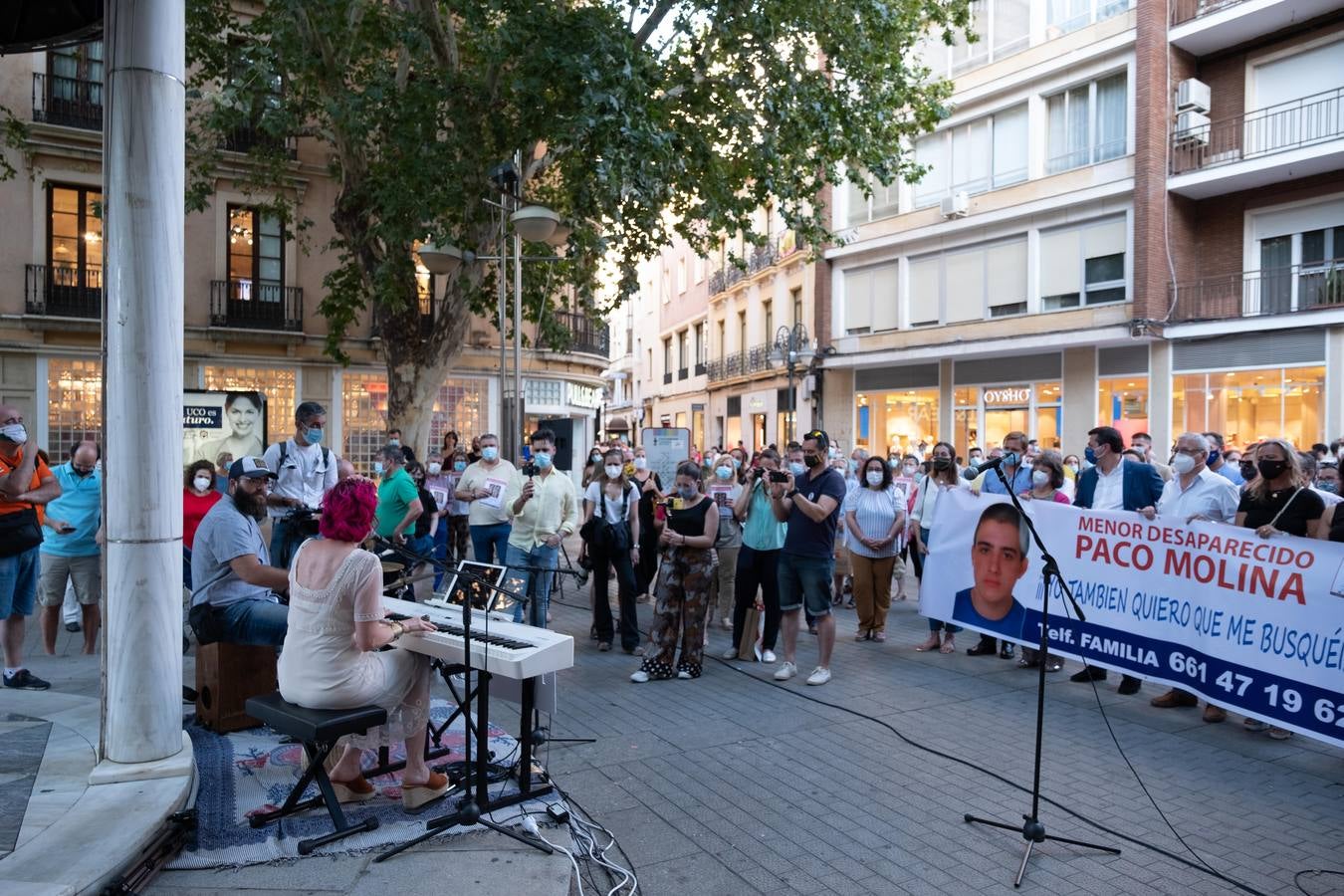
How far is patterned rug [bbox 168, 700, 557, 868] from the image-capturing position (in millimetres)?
4375

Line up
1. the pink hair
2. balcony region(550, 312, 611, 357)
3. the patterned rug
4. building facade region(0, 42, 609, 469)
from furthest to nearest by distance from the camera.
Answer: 1. balcony region(550, 312, 611, 357)
2. building facade region(0, 42, 609, 469)
3. the pink hair
4. the patterned rug

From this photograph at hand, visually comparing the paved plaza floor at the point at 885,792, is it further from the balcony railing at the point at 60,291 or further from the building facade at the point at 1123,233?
the building facade at the point at 1123,233

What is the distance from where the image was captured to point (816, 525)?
307 inches

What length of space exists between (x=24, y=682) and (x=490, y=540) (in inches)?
164

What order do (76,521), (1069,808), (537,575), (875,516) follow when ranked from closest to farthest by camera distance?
(1069,808) < (76,521) < (537,575) < (875,516)

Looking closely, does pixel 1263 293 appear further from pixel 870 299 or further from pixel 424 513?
pixel 424 513

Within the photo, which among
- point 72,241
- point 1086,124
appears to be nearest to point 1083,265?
point 1086,124

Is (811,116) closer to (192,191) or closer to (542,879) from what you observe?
(192,191)

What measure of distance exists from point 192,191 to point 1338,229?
22.9 m

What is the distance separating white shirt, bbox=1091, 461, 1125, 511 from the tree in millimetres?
6543

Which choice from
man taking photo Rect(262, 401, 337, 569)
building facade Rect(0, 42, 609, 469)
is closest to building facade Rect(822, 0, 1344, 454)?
building facade Rect(0, 42, 609, 469)

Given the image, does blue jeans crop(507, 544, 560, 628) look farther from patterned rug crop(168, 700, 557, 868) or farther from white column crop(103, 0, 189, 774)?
white column crop(103, 0, 189, 774)

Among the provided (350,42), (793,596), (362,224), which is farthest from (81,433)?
(793,596)

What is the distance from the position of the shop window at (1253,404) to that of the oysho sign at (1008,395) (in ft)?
12.6
